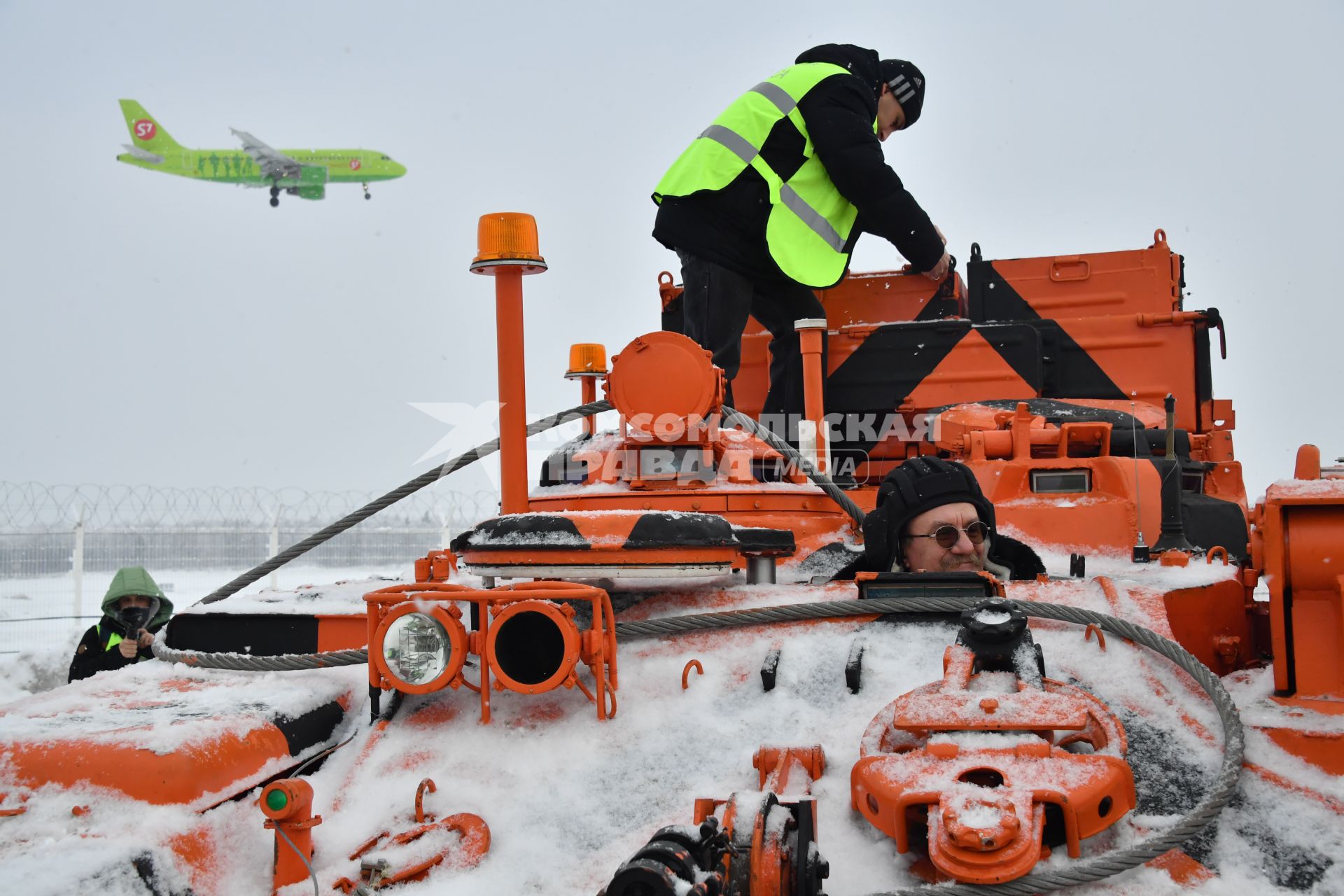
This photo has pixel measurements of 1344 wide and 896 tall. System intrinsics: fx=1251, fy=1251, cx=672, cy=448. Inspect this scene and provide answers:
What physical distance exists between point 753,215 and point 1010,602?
9.68 feet

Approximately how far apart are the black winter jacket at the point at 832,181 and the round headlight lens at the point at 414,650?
284 cm

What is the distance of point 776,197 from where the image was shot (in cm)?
532

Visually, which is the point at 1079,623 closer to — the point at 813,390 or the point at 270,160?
the point at 813,390

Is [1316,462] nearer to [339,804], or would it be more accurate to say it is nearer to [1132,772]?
[1132,772]

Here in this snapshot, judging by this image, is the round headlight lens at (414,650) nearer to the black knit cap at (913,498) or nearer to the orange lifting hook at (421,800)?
the orange lifting hook at (421,800)

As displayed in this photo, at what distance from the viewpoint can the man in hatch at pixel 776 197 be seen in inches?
207

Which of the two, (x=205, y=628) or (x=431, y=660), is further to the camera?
(x=205, y=628)

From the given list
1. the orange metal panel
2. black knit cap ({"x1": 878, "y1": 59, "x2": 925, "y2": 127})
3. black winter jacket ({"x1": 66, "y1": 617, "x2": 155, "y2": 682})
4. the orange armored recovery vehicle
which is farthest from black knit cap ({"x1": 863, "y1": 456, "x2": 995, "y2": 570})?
black winter jacket ({"x1": 66, "y1": 617, "x2": 155, "y2": 682})

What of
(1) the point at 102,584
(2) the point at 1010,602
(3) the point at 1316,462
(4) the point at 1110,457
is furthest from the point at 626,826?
(1) the point at 102,584

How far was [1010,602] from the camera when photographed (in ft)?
8.90

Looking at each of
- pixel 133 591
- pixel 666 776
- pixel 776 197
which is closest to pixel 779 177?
pixel 776 197

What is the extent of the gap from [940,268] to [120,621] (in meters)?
4.53

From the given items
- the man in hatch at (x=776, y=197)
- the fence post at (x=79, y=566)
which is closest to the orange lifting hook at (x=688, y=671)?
the man in hatch at (x=776, y=197)

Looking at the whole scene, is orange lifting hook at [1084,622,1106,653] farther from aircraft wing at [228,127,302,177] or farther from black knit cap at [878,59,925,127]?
aircraft wing at [228,127,302,177]
